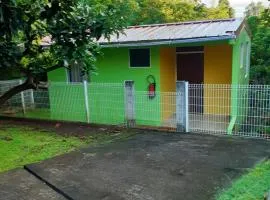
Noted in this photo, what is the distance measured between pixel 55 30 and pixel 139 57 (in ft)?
15.9

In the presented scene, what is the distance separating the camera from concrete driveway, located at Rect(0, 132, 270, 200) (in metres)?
4.48

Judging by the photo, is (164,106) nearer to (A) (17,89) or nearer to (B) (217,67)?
(B) (217,67)

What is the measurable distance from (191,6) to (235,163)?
61.3 ft

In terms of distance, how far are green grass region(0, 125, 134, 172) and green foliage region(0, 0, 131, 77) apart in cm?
168

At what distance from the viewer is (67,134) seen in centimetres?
820

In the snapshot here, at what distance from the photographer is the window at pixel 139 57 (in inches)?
389

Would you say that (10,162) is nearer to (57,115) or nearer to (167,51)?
(57,115)

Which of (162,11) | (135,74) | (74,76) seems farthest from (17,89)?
(162,11)

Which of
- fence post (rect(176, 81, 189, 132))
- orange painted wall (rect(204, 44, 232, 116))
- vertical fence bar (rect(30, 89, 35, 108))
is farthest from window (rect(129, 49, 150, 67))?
vertical fence bar (rect(30, 89, 35, 108))

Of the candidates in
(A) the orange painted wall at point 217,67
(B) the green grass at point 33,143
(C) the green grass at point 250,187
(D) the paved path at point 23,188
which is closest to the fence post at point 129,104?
(B) the green grass at point 33,143

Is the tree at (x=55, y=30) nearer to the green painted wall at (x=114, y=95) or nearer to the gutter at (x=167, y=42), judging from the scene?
the green painted wall at (x=114, y=95)

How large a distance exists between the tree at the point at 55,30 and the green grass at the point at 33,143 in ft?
3.95

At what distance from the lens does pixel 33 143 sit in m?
7.36

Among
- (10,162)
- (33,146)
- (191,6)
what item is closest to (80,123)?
(33,146)
